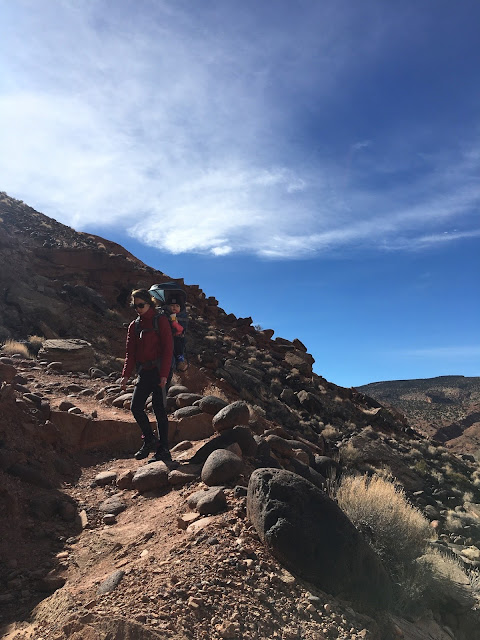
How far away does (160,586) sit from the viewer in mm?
3146

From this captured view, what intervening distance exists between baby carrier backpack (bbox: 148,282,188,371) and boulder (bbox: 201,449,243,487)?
2214mm

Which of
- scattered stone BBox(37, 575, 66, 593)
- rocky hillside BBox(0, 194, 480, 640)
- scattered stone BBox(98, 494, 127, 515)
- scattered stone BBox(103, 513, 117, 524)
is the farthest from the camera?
scattered stone BBox(98, 494, 127, 515)

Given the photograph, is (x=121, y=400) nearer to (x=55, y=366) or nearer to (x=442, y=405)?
(x=55, y=366)

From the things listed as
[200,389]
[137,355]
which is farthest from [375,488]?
[200,389]

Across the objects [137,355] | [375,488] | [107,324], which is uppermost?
[107,324]

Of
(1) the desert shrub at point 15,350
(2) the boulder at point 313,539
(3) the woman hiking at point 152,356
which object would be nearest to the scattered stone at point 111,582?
(2) the boulder at point 313,539

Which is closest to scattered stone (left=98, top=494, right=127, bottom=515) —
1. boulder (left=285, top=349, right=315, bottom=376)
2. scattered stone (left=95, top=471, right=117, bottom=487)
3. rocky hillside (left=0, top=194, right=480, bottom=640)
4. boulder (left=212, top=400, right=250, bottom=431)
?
rocky hillside (left=0, top=194, right=480, bottom=640)

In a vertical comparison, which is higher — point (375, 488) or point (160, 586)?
point (375, 488)

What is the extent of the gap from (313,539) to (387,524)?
198cm

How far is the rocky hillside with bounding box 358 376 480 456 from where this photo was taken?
42294 mm

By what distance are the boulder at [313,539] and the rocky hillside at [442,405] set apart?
87.0 feet

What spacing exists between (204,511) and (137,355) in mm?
2395

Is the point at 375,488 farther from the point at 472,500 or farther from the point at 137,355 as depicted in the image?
the point at 472,500

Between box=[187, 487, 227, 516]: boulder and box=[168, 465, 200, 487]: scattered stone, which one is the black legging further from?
box=[187, 487, 227, 516]: boulder
